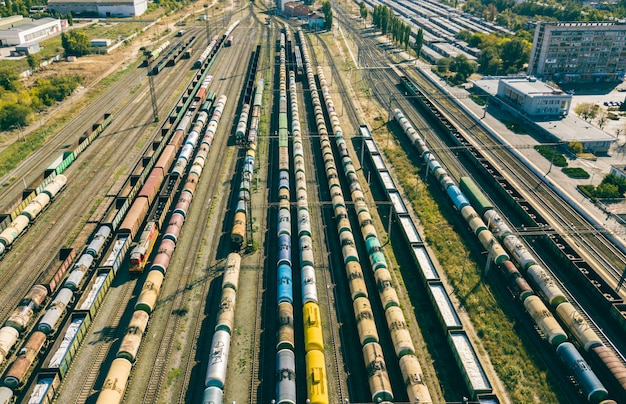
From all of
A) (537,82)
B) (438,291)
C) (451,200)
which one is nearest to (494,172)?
(451,200)

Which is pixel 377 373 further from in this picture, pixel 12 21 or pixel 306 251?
pixel 12 21

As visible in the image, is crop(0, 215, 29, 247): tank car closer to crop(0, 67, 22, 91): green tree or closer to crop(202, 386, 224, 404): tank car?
crop(202, 386, 224, 404): tank car

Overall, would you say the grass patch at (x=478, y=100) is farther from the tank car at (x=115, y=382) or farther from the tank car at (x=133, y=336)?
the tank car at (x=115, y=382)

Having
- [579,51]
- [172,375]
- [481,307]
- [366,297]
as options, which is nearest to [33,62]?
[172,375]

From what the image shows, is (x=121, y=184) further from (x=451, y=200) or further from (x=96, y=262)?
(x=451, y=200)

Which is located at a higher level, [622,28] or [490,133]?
[622,28]

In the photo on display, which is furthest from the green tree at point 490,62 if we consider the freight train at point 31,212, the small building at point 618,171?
the freight train at point 31,212
